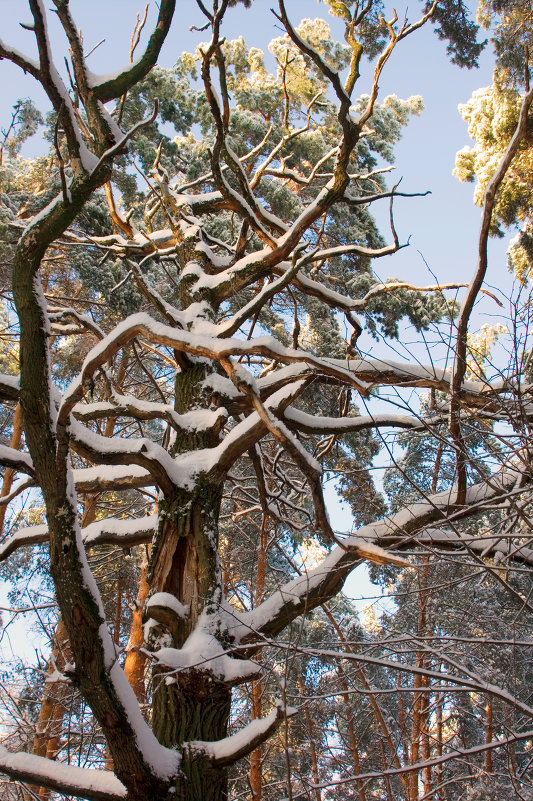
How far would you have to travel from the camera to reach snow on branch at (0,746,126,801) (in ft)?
8.14

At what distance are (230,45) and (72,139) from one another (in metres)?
12.1

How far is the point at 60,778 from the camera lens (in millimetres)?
2527

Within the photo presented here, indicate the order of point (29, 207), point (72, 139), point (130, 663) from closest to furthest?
1. point (72, 139)
2. point (130, 663)
3. point (29, 207)

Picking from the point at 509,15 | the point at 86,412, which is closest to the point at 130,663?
the point at 86,412

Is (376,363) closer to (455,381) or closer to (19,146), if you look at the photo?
(455,381)

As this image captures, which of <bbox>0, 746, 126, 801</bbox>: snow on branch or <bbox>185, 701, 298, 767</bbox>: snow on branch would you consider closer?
<bbox>0, 746, 126, 801</bbox>: snow on branch

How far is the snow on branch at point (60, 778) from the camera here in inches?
97.7

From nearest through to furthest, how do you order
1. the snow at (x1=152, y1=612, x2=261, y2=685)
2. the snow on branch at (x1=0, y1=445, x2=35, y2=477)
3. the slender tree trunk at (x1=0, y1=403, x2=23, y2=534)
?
the snow at (x1=152, y1=612, x2=261, y2=685), the snow on branch at (x1=0, y1=445, x2=35, y2=477), the slender tree trunk at (x1=0, y1=403, x2=23, y2=534)

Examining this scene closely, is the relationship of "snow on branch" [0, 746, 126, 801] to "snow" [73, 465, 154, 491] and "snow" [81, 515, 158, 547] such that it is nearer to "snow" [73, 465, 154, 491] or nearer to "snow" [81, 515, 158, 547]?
"snow" [81, 515, 158, 547]

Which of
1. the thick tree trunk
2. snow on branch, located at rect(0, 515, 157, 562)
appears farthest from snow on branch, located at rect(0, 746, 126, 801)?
snow on branch, located at rect(0, 515, 157, 562)

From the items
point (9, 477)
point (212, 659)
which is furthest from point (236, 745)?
point (9, 477)

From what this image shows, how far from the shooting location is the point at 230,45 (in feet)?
43.0

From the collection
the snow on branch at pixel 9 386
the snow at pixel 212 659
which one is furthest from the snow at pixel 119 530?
the snow on branch at pixel 9 386

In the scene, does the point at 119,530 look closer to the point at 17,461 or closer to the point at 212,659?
the point at 17,461
